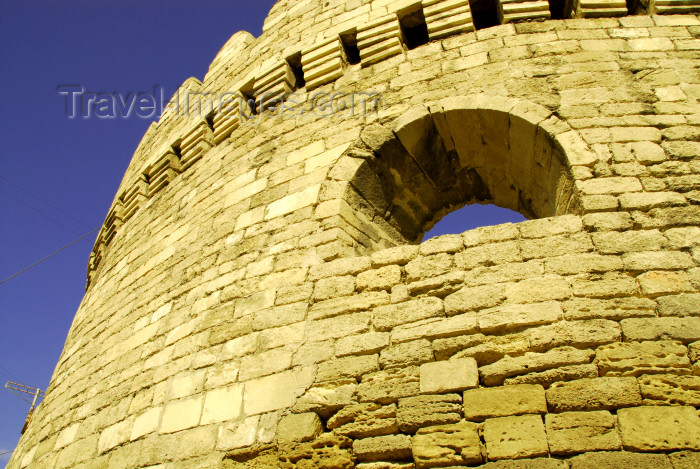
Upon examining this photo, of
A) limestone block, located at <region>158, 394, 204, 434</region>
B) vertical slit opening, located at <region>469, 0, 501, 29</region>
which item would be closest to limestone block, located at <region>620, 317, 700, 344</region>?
limestone block, located at <region>158, 394, 204, 434</region>

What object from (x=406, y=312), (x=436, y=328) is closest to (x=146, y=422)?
(x=406, y=312)

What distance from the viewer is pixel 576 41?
337 centimetres

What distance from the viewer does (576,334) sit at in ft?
6.57

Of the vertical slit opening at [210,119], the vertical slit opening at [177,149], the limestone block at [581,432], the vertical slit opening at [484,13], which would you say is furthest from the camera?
the vertical slit opening at [177,149]

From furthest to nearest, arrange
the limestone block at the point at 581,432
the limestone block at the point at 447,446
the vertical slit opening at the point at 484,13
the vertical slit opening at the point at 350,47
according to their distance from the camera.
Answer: the vertical slit opening at the point at 350,47 < the vertical slit opening at the point at 484,13 < the limestone block at the point at 447,446 < the limestone block at the point at 581,432

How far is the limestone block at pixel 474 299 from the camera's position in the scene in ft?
7.27

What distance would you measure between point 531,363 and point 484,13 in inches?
123

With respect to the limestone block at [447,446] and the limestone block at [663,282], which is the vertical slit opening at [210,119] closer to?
the limestone block at [447,446]

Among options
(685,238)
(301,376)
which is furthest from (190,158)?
(685,238)

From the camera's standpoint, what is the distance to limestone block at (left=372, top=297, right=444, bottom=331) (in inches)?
89.9

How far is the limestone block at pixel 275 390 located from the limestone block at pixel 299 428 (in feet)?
0.26

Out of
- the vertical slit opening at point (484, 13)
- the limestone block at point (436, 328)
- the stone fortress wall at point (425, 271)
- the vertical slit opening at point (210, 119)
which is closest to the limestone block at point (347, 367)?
the stone fortress wall at point (425, 271)

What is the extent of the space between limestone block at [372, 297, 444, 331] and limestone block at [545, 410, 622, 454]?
2.21 feet

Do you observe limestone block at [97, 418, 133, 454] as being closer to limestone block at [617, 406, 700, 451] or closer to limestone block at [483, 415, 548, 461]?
limestone block at [483, 415, 548, 461]
